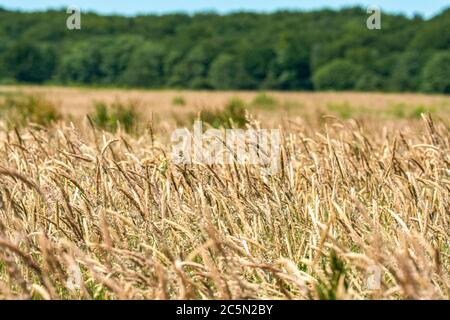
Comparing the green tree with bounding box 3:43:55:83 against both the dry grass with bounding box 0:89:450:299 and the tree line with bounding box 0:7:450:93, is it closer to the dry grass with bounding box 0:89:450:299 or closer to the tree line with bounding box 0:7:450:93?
the tree line with bounding box 0:7:450:93

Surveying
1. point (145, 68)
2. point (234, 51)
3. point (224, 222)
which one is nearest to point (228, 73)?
point (234, 51)

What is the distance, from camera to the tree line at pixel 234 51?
7812 centimetres

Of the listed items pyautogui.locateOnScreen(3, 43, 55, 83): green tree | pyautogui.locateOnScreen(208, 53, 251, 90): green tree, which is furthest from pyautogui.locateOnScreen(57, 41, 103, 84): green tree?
pyautogui.locateOnScreen(208, 53, 251, 90): green tree

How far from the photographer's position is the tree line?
78.1 m

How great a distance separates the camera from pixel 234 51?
9300 centimetres

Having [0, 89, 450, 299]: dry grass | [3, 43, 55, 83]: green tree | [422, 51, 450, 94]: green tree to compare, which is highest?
[3, 43, 55, 83]: green tree

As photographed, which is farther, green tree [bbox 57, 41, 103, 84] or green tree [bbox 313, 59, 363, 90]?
green tree [bbox 57, 41, 103, 84]

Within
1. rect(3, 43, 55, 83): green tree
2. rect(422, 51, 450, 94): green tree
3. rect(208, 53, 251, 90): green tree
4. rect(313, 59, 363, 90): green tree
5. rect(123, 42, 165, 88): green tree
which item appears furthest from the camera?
rect(123, 42, 165, 88): green tree

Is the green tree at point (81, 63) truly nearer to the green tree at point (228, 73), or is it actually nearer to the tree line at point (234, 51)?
the tree line at point (234, 51)

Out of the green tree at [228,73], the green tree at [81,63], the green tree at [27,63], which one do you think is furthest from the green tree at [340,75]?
the green tree at [27,63]

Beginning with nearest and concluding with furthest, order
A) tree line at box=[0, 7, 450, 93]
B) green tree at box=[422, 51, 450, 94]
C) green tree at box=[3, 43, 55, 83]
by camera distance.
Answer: green tree at box=[422, 51, 450, 94] → tree line at box=[0, 7, 450, 93] → green tree at box=[3, 43, 55, 83]

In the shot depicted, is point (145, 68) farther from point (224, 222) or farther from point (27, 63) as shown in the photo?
point (224, 222)
